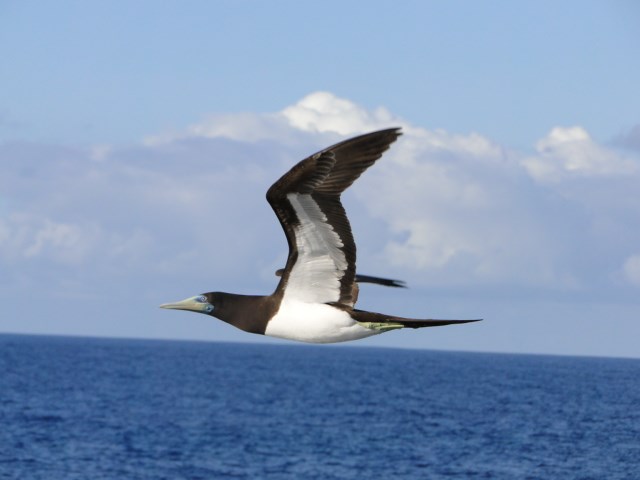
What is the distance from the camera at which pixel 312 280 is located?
13609 mm

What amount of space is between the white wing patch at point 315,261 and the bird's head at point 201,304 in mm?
995

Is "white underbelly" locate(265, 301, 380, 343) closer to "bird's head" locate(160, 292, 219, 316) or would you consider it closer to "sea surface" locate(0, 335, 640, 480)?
"bird's head" locate(160, 292, 219, 316)

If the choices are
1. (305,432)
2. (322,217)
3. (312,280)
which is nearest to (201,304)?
(312,280)

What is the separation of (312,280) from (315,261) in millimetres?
277

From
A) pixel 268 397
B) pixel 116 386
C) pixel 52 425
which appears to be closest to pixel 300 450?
pixel 52 425

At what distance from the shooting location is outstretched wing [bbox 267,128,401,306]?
12008mm

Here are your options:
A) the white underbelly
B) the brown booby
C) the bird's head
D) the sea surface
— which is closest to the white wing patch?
the brown booby

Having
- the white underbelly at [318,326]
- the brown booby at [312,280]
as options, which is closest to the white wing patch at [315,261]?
the brown booby at [312,280]

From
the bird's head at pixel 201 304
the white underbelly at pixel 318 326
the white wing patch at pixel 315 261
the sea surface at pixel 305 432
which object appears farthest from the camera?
the sea surface at pixel 305 432

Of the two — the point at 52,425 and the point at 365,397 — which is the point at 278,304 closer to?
the point at 52,425

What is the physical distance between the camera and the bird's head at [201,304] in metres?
14.0

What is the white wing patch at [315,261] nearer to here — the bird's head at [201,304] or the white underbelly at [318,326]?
the white underbelly at [318,326]

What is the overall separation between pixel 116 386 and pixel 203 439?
235 ft

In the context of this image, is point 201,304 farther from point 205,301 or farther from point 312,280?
point 312,280
